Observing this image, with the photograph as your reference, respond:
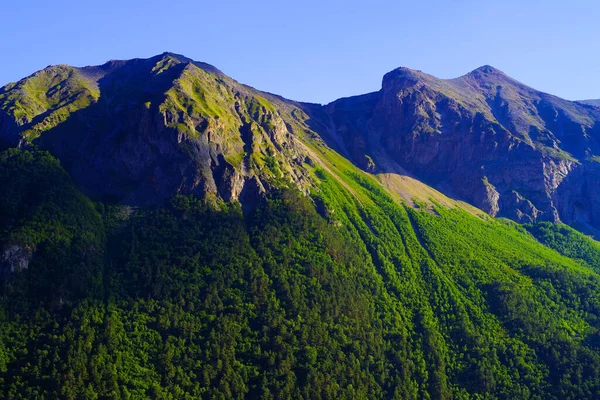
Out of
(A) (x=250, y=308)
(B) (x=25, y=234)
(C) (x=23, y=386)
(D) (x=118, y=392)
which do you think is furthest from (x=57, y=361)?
(A) (x=250, y=308)

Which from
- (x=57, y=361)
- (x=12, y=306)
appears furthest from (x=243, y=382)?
(x=12, y=306)

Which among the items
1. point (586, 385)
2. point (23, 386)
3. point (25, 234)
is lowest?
point (586, 385)

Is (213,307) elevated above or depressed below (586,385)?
above

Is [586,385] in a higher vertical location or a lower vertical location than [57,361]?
lower

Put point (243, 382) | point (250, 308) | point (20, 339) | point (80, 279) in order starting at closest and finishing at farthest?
point (20, 339) < point (243, 382) < point (80, 279) < point (250, 308)

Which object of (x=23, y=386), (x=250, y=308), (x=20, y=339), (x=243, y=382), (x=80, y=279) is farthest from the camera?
(x=250, y=308)

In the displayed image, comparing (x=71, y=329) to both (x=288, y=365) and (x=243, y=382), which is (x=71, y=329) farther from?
(x=288, y=365)

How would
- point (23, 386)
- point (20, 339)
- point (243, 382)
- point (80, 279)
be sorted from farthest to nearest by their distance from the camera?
point (80, 279) → point (243, 382) → point (20, 339) → point (23, 386)

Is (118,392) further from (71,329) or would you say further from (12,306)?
(12,306)

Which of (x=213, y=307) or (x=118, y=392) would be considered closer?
(x=118, y=392)
